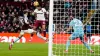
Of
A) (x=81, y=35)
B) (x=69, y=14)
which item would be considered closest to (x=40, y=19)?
(x=81, y=35)

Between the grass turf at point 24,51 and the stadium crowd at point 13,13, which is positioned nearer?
the grass turf at point 24,51

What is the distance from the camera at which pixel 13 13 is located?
32.6 m

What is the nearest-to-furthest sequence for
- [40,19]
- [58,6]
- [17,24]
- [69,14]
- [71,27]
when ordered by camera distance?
[58,6], [69,14], [71,27], [40,19], [17,24]

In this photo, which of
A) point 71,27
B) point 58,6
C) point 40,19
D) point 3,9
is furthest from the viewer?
point 3,9

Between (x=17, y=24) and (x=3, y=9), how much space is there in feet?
10.9

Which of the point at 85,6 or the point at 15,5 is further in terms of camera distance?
the point at 15,5

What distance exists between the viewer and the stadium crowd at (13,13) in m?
30.3

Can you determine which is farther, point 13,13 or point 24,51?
point 13,13

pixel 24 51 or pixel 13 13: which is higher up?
pixel 13 13

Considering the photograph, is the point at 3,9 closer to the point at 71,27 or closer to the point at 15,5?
the point at 15,5

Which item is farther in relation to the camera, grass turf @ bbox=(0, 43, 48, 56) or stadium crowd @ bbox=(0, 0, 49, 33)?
stadium crowd @ bbox=(0, 0, 49, 33)

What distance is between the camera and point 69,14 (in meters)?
13.9

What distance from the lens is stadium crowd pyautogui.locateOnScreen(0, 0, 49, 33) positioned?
30.3 metres

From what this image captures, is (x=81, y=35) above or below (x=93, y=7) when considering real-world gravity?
below
